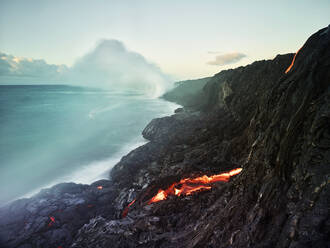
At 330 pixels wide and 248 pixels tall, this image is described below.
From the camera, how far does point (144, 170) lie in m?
21.0

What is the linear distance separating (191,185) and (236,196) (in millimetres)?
5118

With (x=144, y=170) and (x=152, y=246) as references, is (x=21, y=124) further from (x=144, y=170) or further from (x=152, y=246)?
(x=152, y=246)

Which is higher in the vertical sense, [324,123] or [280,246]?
[324,123]

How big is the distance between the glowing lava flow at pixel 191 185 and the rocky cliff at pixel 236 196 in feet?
1.52

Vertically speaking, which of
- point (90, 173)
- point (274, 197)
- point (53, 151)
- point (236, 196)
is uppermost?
point (274, 197)

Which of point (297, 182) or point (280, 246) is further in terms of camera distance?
point (297, 182)

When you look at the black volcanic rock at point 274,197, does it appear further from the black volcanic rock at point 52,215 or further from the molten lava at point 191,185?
the black volcanic rock at point 52,215

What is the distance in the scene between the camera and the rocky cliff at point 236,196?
549cm

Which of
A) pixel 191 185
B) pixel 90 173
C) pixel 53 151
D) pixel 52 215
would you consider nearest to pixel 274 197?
pixel 191 185

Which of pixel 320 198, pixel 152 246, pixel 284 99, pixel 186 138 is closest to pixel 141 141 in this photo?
pixel 186 138

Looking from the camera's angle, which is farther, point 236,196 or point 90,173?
point 90,173

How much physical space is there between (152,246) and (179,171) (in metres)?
7.65

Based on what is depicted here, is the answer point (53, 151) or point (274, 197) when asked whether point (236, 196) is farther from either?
point (53, 151)

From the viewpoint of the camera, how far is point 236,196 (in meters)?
8.70
